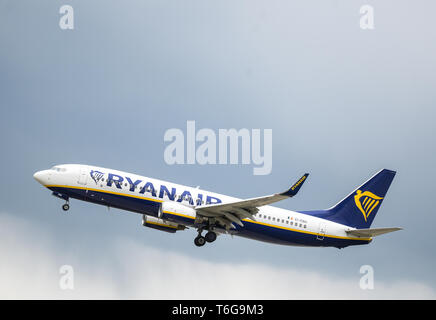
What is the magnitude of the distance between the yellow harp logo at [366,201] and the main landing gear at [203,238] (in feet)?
49.6

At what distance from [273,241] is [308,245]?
332cm

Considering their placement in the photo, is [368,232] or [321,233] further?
[321,233]

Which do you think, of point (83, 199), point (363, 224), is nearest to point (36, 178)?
point (83, 199)

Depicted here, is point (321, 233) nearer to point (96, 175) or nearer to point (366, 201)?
point (366, 201)

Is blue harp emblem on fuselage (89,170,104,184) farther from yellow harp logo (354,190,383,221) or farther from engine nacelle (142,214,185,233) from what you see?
yellow harp logo (354,190,383,221)

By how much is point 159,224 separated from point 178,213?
290 inches

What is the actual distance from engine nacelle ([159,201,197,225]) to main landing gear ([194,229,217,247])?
6.69 feet

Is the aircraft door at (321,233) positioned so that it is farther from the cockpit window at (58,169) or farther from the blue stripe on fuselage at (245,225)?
the cockpit window at (58,169)

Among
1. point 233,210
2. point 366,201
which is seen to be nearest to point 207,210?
point 233,210

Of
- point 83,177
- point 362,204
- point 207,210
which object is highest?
point 83,177

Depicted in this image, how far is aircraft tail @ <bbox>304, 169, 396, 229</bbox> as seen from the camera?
63.6m

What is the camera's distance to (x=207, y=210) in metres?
56.3

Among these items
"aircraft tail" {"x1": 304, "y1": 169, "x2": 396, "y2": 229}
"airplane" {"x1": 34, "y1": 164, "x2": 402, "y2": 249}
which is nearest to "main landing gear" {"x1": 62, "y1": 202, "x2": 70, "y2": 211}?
"airplane" {"x1": 34, "y1": 164, "x2": 402, "y2": 249}

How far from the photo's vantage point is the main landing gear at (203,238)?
58219 millimetres
